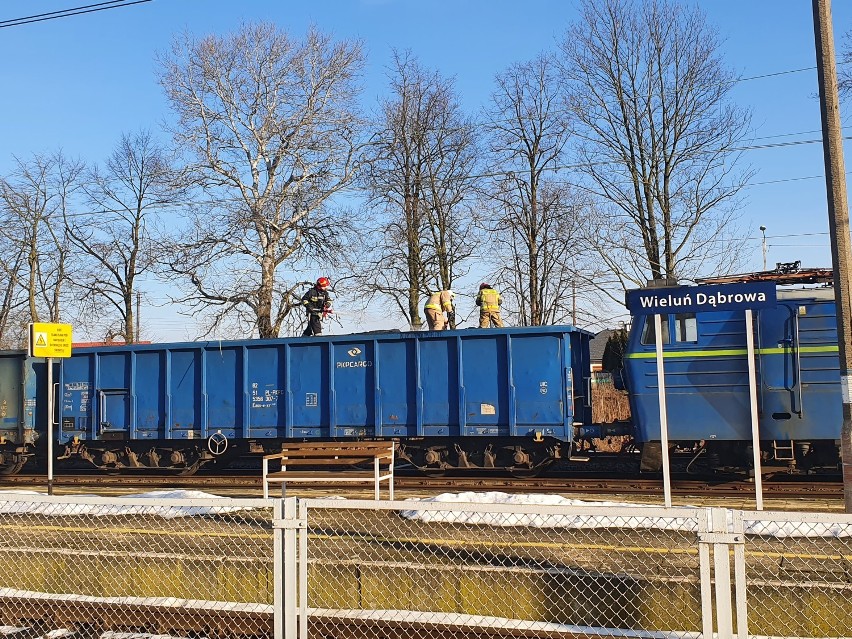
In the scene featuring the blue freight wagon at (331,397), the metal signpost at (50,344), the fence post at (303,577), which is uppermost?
the metal signpost at (50,344)

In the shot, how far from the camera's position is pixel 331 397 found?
52.9 ft

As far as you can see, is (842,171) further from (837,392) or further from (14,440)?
(14,440)

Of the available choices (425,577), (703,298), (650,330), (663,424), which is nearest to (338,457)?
(663,424)

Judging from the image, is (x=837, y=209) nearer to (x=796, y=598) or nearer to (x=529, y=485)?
(x=796, y=598)

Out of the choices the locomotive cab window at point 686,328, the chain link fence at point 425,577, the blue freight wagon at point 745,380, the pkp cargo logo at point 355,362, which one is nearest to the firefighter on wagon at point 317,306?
the pkp cargo logo at point 355,362

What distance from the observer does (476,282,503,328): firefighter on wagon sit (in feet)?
54.8

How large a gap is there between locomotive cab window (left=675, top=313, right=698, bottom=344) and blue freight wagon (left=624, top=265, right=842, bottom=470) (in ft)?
0.05

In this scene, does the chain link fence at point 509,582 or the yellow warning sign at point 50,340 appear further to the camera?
the yellow warning sign at point 50,340

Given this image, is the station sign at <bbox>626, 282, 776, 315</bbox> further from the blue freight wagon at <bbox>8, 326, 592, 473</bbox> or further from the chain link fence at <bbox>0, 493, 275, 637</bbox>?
the chain link fence at <bbox>0, 493, 275, 637</bbox>

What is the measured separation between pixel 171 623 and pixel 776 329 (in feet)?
33.4

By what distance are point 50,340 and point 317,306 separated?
5.75 m

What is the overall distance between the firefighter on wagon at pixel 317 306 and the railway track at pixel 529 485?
10.8 ft

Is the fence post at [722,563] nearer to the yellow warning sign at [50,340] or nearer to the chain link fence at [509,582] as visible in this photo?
the chain link fence at [509,582]

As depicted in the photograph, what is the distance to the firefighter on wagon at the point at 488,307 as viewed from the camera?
54.8 ft
